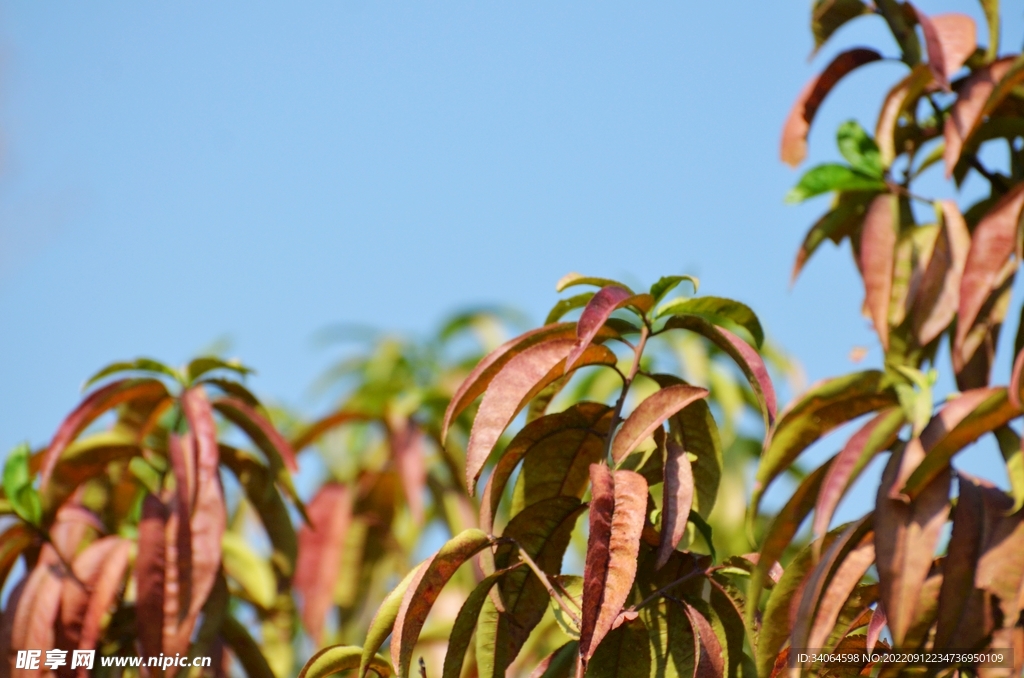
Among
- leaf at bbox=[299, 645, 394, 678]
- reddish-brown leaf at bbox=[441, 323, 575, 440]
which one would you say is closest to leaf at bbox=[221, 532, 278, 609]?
leaf at bbox=[299, 645, 394, 678]

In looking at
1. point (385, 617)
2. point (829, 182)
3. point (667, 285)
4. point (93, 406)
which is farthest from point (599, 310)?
point (93, 406)

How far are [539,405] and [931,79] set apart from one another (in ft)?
1.98

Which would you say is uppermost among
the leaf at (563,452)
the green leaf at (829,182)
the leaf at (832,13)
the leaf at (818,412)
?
the leaf at (832,13)

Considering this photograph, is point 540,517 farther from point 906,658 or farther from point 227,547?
point 227,547

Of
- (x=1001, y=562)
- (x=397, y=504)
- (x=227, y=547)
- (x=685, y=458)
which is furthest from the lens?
(x=397, y=504)

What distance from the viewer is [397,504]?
82.2 inches

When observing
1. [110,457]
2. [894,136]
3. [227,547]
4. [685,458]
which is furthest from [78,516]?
[894,136]

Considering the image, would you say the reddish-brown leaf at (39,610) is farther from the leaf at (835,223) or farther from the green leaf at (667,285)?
the leaf at (835,223)

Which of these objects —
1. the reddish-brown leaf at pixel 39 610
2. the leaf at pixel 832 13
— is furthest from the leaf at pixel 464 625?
the leaf at pixel 832 13

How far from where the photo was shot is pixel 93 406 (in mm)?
1250

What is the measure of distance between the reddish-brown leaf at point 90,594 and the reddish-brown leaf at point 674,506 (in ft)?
2.02

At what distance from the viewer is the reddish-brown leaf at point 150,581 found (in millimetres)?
1118

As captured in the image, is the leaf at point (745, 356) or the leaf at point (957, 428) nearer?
the leaf at point (957, 428)

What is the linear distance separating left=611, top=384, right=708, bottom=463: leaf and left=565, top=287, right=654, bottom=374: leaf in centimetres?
7
